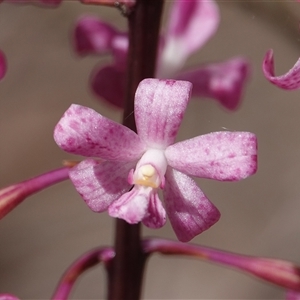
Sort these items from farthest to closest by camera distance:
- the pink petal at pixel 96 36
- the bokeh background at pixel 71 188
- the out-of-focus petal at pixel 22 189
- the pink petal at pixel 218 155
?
1. the bokeh background at pixel 71 188
2. the pink petal at pixel 96 36
3. the out-of-focus petal at pixel 22 189
4. the pink petal at pixel 218 155

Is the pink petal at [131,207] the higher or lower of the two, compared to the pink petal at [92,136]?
lower

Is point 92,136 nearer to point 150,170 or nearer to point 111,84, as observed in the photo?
point 150,170

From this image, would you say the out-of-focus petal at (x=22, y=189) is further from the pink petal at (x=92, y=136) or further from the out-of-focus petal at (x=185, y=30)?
the out-of-focus petal at (x=185, y=30)

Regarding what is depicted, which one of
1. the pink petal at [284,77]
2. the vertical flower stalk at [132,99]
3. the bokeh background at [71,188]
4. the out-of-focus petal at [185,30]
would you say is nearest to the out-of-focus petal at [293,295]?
the vertical flower stalk at [132,99]

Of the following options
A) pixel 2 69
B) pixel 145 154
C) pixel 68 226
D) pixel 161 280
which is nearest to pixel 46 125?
pixel 68 226

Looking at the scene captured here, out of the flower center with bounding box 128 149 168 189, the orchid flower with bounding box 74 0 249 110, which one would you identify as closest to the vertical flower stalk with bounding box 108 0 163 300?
the flower center with bounding box 128 149 168 189

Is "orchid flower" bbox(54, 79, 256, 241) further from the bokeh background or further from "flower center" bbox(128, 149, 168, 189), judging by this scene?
the bokeh background

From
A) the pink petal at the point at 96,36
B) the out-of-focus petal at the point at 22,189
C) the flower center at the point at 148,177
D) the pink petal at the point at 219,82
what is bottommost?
the flower center at the point at 148,177
